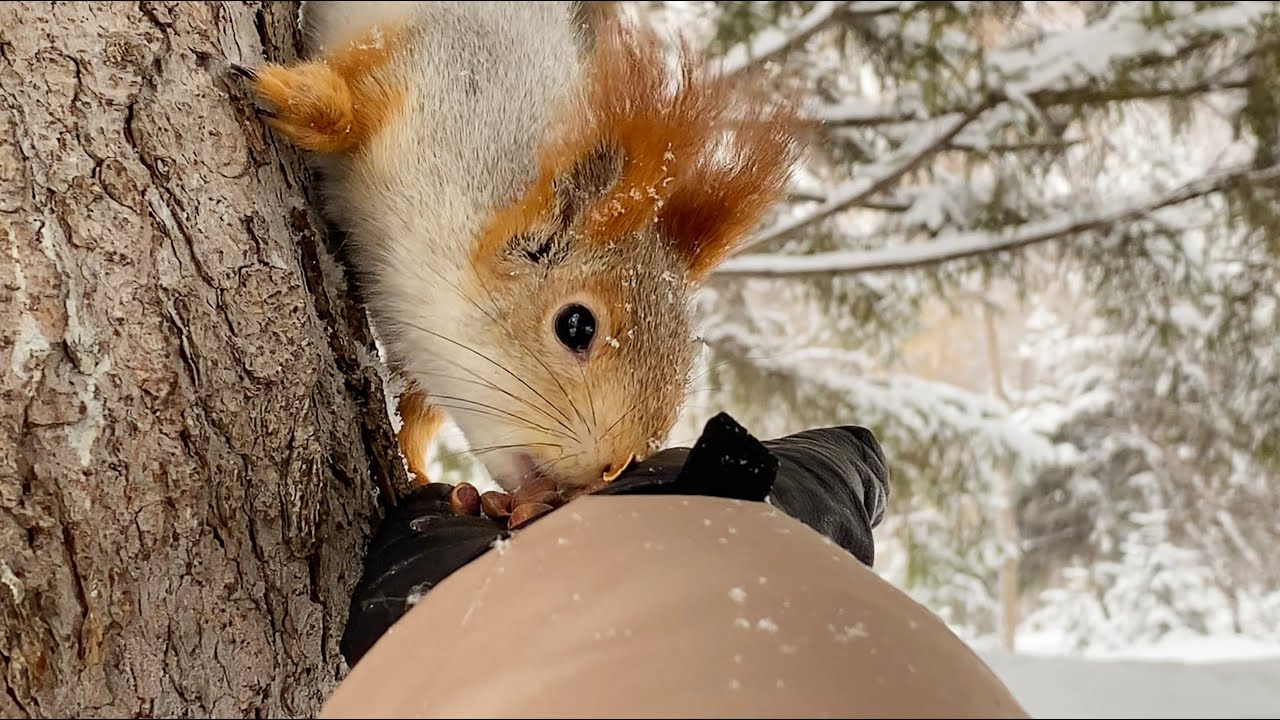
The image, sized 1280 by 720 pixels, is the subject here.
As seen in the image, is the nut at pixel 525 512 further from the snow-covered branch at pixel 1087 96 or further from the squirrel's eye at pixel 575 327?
the snow-covered branch at pixel 1087 96

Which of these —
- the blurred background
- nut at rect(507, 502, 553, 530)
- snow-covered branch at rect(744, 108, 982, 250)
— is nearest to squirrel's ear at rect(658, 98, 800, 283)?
nut at rect(507, 502, 553, 530)

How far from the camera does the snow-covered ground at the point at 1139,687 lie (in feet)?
7.45

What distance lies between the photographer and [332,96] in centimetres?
91

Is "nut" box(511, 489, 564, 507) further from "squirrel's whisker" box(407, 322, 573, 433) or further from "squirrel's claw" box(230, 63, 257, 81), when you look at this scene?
"squirrel's claw" box(230, 63, 257, 81)

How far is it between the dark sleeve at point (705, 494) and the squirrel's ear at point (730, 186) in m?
0.24

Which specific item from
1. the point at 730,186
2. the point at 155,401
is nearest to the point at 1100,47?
the point at 730,186

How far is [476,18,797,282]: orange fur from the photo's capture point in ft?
2.87

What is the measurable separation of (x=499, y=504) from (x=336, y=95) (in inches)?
15.7

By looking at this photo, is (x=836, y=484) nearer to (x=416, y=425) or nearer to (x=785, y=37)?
(x=416, y=425)

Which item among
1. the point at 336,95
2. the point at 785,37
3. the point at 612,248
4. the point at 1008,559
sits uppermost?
the point at 785,37

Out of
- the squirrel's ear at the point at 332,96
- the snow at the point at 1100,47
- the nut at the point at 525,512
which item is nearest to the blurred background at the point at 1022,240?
the snow at the point at 1100,47

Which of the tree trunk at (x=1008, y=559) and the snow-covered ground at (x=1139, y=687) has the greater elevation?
the tree trunk at (x=1008, y=559)

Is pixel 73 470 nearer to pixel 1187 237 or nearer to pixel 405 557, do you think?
pixel 405 557

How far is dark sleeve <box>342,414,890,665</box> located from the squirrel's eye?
0.18 meters
